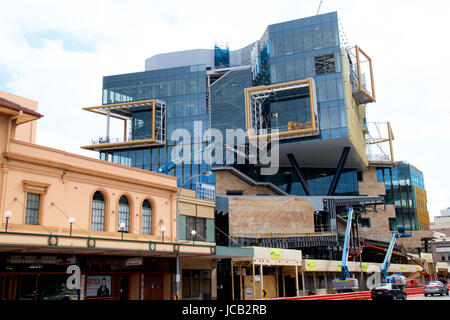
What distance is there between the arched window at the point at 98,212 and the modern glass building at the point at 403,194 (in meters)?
75.8

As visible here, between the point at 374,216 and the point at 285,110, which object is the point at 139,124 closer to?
the point at 285,110

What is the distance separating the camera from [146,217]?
33906 millimetres

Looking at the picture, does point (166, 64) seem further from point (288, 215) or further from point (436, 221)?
point (436, 221)

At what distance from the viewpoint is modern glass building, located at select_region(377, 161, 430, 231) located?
319 feet

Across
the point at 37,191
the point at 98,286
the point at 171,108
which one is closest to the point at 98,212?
the point at 37,191

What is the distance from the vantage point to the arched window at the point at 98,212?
99.1 feet

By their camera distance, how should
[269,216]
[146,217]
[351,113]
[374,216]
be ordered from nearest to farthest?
[146,217] → [269,216] → [351,113] → [374,216]

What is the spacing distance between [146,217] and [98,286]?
231 inches

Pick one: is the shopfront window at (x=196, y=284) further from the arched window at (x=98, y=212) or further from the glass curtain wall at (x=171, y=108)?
the glass curtain wall at (x=171, y=108)

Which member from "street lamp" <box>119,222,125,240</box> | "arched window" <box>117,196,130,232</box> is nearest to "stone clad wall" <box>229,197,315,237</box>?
"arched window" <box>117,196,130,232</box>

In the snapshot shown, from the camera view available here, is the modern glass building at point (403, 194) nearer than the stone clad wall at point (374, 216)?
No

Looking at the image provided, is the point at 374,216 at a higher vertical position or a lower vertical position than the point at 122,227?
higher

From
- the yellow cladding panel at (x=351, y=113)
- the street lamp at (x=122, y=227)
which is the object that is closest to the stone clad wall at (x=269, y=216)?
the yellow cladding panel at (x=351, y=113)
